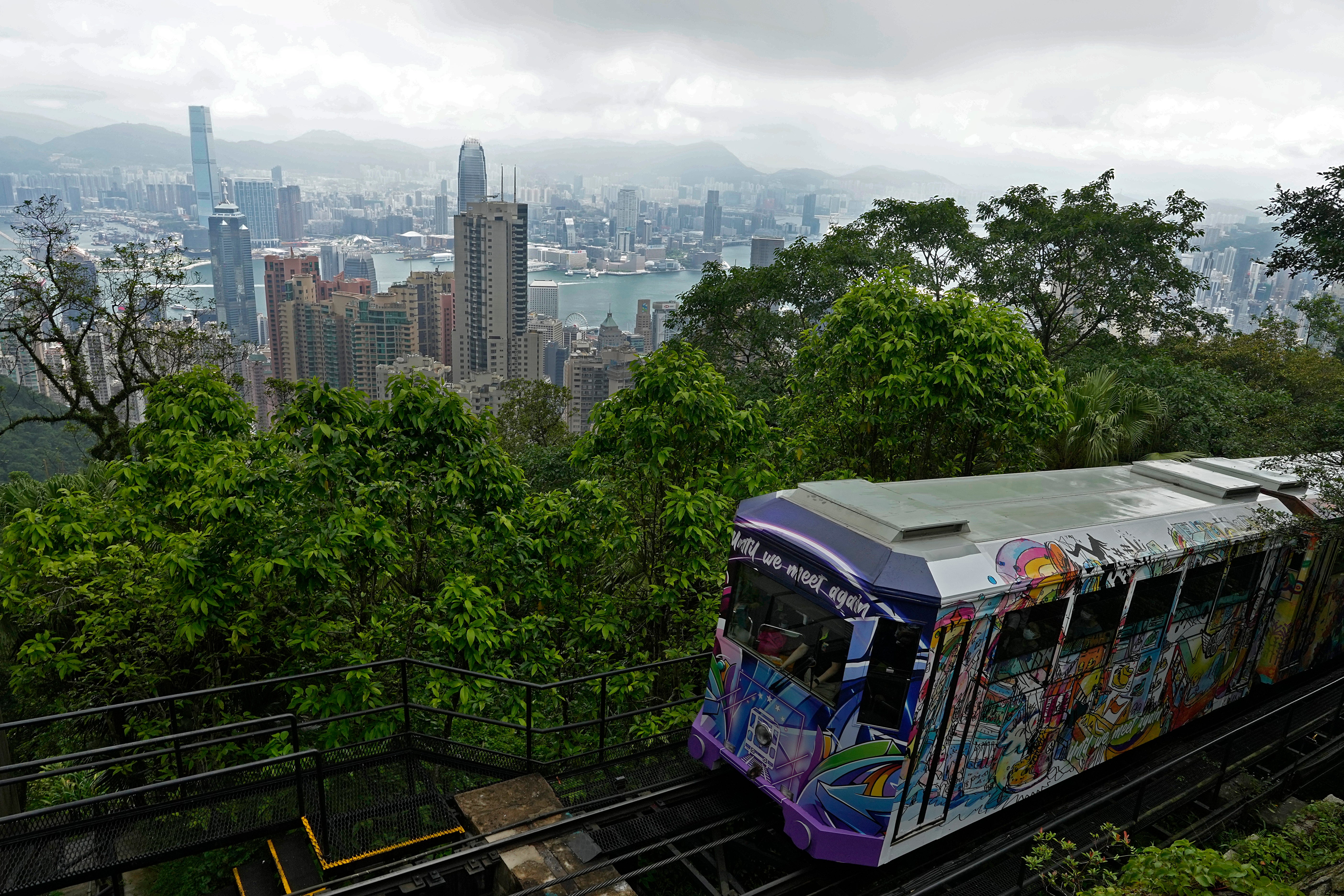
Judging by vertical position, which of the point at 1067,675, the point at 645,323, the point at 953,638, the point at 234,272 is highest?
the point at 953,638

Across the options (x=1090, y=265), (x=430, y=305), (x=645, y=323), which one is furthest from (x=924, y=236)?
(x=430, y=305)

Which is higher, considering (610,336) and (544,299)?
(610,336)

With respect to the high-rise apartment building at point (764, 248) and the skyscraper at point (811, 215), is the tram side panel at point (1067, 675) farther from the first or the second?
the skyscraper at point (811, 215)

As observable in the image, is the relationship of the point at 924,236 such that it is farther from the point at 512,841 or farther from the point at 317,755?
the point at 317,755

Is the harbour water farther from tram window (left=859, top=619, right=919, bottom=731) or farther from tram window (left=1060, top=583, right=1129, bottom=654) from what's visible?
tram window (left=859, top=619, right=919, bottom=731)

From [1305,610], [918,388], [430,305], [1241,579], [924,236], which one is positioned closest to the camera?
[1241,579]

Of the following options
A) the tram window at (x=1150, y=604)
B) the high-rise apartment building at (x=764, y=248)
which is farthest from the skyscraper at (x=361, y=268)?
the tram window at (x=1150, y=604)
